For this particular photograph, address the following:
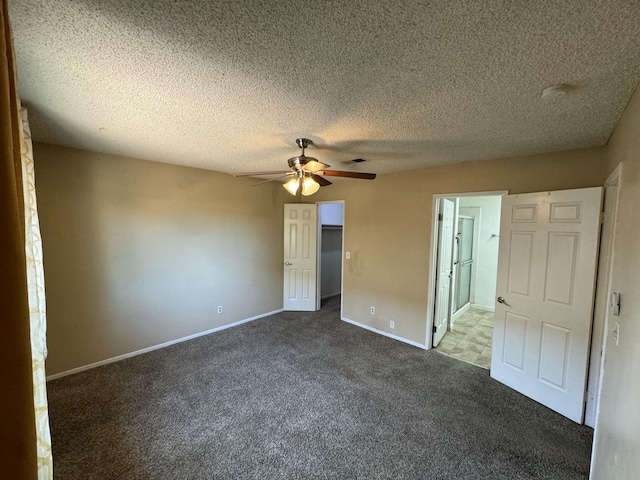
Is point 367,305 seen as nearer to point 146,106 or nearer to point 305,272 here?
point 305,272

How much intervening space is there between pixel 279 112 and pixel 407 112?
865 millimetres

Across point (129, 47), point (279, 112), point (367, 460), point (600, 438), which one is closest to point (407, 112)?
point (279, 112)

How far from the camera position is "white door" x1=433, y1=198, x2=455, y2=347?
3297 mm

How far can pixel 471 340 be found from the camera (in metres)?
3.71

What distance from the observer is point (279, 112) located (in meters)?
1.73

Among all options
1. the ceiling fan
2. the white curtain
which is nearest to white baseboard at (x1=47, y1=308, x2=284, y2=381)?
the white curtain

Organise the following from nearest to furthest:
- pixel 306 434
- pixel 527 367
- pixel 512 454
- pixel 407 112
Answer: pixel 407 112 → pixel 512 454 → pixel 306 434 → pixel 527 367

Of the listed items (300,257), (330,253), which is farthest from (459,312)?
(300,257)

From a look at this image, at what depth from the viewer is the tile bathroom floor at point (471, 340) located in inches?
126

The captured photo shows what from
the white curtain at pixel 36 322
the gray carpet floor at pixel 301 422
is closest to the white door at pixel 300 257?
the gray carpet floor at pixel 301 422

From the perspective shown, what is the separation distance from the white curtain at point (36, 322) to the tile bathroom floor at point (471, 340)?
3.59m

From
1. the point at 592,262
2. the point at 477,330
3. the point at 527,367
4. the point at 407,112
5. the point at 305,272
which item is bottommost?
the point at 477,330

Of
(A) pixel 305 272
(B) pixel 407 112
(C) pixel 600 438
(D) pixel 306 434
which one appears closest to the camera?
(C) pixel 600 438

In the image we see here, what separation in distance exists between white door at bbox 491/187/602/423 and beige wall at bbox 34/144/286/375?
342cm
